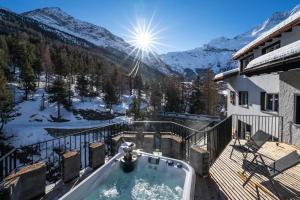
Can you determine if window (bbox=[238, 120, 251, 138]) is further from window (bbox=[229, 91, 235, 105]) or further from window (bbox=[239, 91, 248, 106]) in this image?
window (bbox=[229, 91, 235, 105])

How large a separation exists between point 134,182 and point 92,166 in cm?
126

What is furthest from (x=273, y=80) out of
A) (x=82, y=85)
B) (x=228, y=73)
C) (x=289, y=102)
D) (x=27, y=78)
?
(x=82, y=85)

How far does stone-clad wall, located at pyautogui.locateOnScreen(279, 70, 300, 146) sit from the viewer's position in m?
7.06

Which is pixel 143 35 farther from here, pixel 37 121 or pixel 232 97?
pixel 232 97

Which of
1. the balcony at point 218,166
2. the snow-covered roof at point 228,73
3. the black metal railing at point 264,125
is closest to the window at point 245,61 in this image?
the snow-covered roof at point 228,73

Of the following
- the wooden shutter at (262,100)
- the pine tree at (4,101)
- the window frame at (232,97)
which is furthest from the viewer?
the pine tree at (4,101)

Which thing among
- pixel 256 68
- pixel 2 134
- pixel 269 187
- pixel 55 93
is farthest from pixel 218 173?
pixel 55 93

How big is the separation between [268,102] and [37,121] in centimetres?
2957

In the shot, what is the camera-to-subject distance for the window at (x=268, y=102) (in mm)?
10961

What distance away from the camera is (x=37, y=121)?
1256 inches

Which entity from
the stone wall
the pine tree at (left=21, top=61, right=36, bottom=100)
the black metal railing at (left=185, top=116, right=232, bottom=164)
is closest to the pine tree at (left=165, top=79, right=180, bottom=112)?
the pine tree at (left=21, top=61, right=36, bottom=100)

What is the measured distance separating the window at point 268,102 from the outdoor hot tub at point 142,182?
7.64m

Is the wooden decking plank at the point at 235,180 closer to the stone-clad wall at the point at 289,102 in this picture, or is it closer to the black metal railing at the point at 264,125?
the black metal railing at the point at 264,125

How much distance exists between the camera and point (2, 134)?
26734 mm
